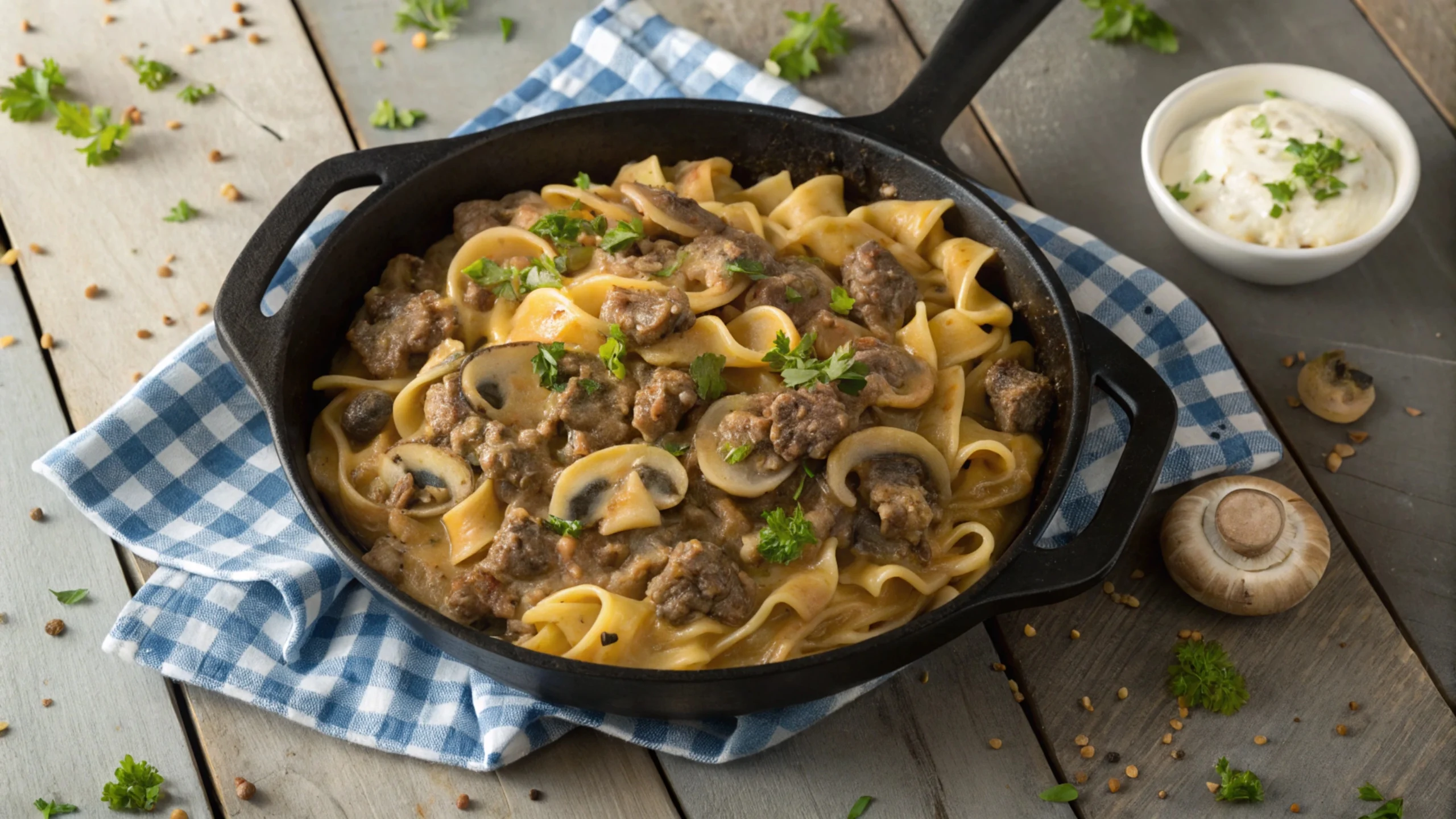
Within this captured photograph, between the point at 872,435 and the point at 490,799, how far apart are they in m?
2.01

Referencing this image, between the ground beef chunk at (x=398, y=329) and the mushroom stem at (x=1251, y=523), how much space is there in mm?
3241

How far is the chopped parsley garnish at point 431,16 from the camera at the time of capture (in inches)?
279

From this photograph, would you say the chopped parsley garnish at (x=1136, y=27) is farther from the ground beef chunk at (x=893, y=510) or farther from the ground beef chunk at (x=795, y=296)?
the ground beef chunk at (x=893, y=510)

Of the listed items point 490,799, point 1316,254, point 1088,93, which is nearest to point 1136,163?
point 1088,93

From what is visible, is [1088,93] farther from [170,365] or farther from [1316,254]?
[170,365]

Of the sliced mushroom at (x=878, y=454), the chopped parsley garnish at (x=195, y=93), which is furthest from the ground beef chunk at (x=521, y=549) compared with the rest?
the chopped parsley garnish at (x=195, y=93)

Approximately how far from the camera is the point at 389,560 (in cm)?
465

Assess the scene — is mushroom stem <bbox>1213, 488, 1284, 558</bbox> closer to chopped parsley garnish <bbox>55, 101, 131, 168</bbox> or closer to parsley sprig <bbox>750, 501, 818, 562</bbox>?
parsley sprig <bbox>750, 501, 818, 562</bbox>

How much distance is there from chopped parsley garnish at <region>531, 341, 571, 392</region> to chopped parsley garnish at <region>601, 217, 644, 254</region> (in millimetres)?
561

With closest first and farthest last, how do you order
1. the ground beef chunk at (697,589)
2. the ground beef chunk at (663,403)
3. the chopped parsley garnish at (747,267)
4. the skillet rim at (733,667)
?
the skillet rim at (733,667) < the ground beef chunk at (697,589) < the ground beef chunk at (663,403) < the chopped parsley garnish at (747,267)

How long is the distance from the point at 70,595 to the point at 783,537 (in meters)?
3.07

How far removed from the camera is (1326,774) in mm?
Result: 4922

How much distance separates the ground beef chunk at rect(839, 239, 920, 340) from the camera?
5.13 meters

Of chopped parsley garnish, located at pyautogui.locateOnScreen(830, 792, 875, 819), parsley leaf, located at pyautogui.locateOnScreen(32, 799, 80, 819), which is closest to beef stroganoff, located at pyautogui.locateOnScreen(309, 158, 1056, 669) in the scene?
chopped parsley garnish, located at pyautogui.locateOnScreen(830, 792, 875, 819)
